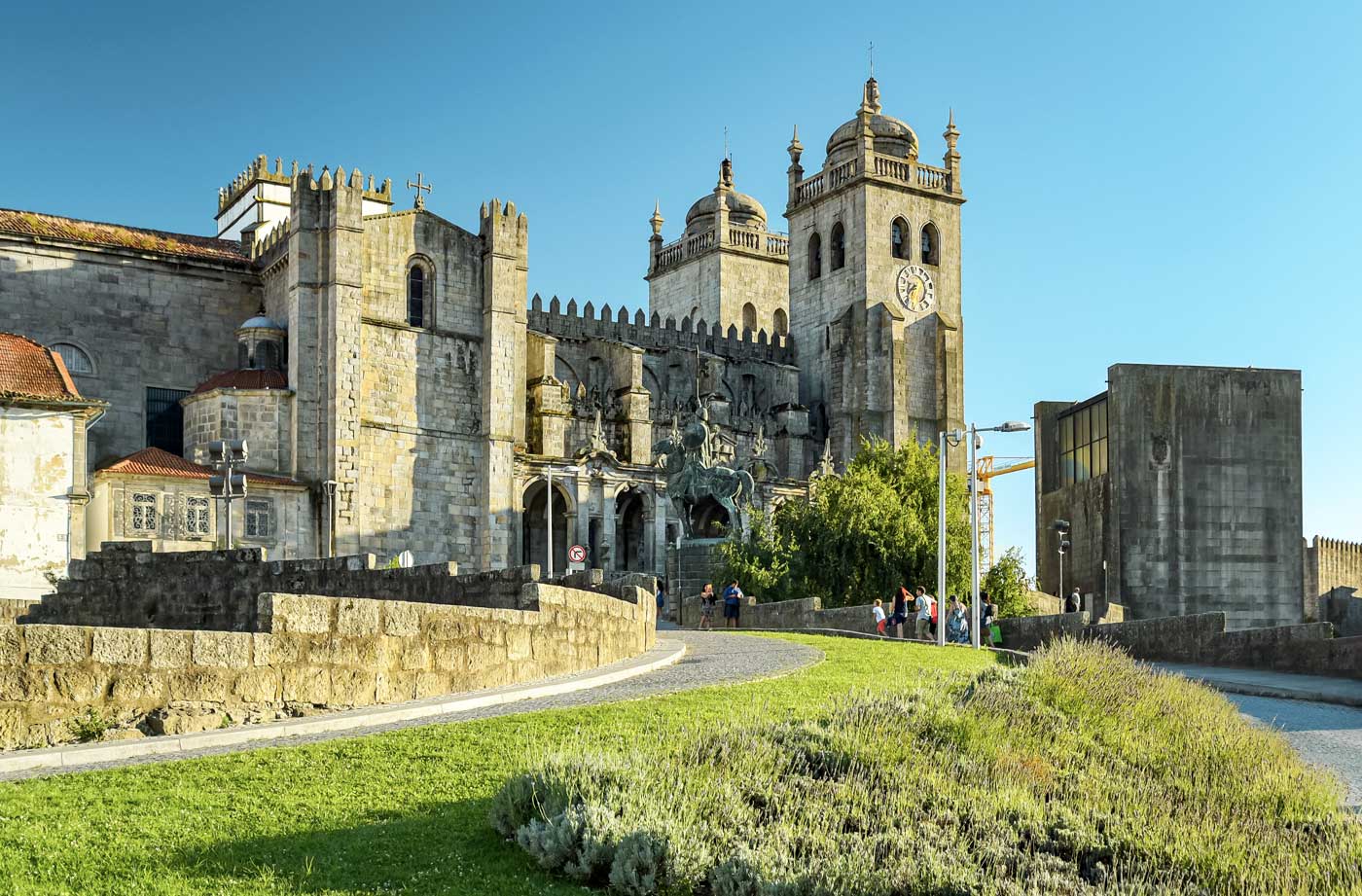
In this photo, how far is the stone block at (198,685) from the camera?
1200cm

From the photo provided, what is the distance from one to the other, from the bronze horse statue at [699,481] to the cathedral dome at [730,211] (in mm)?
48790

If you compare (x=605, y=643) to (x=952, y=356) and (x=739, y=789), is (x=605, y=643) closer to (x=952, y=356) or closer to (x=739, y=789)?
(x=739, y=789)

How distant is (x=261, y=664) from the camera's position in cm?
1267

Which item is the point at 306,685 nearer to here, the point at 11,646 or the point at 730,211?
the point at 11,646

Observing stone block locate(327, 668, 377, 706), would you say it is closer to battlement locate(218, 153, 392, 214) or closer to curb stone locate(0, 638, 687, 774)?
curb stone locate(0, 638, 687, 774)

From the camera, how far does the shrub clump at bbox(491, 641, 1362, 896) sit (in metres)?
8.30

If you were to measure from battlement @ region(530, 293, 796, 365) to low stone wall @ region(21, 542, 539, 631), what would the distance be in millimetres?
43612

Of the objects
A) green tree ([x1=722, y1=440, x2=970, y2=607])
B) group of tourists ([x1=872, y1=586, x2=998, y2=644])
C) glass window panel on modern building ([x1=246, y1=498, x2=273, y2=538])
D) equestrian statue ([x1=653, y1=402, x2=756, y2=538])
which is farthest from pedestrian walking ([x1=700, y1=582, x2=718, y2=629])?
glass window panel on modern building ([x1=246, y1=498, x2=273, y2=538])

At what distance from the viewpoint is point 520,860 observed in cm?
856

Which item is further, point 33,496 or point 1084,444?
point 1084,444

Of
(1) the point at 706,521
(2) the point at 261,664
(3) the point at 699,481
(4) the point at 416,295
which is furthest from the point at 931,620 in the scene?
(4) the point at 416,295

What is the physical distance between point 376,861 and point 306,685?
4.96m

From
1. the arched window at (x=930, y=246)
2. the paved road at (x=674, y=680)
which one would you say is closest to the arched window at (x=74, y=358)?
the paved road at (x=674, y=680)

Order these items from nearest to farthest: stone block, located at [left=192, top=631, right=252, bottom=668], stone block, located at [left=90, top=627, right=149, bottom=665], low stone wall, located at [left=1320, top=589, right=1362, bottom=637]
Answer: stone block, located at [left=90, top=627, right=149, bottom=665], stone block, located at [left=192, top=631, right=252, bottom=668], low stone wall, located at [left=1320, top=589, right=1362, bottom=637]
